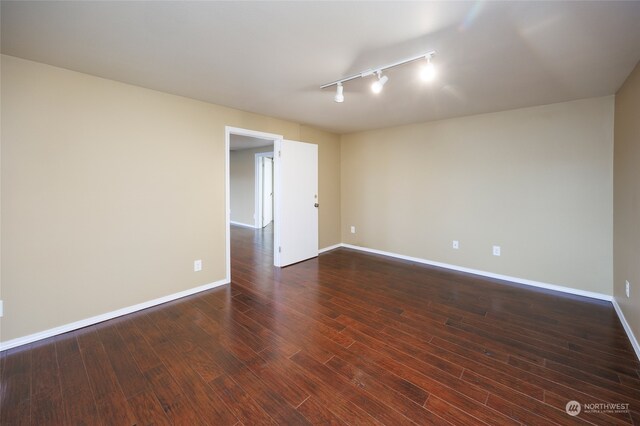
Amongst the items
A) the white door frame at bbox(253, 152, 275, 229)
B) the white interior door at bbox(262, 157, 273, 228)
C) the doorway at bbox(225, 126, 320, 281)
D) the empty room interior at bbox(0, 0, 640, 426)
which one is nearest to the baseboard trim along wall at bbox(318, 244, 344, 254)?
the doorway at bbox(225, 126, 320, 281)

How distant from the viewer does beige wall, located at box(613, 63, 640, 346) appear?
6.95ft

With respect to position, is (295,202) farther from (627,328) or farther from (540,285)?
(627,328)

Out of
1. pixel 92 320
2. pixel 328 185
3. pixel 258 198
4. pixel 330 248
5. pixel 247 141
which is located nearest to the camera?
pixel 92 320

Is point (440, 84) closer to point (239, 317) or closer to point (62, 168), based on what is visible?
point (239, 317)

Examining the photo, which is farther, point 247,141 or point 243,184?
point 243,184

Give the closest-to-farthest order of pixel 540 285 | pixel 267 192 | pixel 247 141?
pixel 540 285 < pixel 247 141 < pixel 267 192

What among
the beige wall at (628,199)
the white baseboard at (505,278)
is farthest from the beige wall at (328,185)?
the beige wall at (628,199)

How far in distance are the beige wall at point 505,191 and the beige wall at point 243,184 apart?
147 inches

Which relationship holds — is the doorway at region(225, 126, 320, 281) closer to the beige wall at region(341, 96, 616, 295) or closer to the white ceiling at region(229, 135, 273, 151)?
the beige wall at region(341, 96, 616, 295)

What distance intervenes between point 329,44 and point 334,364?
229cm

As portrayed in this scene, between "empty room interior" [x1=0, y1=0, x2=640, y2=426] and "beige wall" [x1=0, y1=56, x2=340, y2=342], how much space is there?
0.7 inches

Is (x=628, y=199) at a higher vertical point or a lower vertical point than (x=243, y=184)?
lower

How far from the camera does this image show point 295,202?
432cm

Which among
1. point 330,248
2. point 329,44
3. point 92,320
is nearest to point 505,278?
point 330,248
